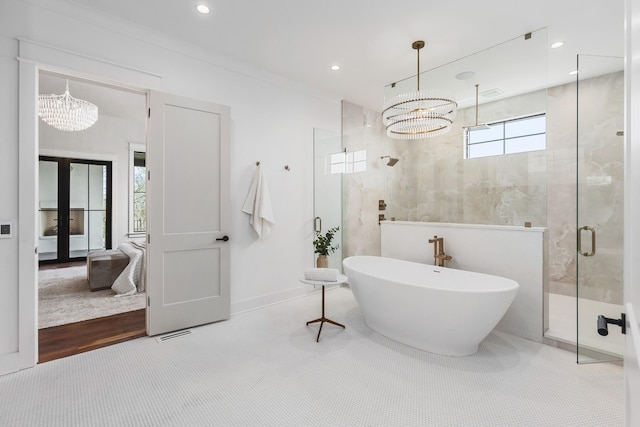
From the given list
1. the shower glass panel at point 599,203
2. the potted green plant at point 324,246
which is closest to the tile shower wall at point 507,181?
the shower glass panel at point 599,203

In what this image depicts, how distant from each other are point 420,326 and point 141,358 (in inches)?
88.2

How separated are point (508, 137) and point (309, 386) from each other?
302 cm

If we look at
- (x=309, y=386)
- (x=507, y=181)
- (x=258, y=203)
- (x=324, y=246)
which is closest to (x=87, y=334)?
(x=258, y=203)

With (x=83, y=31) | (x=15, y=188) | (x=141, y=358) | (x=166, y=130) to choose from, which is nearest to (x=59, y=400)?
(x=141, y=358)

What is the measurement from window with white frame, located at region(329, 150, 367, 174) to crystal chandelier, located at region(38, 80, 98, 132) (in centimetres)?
342

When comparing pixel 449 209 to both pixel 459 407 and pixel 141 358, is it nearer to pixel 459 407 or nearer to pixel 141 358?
pixel 459 407

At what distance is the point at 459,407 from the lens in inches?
70.1

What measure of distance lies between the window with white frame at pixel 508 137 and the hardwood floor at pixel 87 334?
3.94 metres

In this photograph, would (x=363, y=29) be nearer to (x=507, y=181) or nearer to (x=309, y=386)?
(x=507, y=181)

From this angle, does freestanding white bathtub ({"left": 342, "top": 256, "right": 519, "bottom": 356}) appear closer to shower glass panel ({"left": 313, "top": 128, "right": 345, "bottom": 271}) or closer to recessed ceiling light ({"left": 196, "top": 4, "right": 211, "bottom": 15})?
shower glass panel ({"left": 313, "top": 128, "right": 345, "bottom": 271})

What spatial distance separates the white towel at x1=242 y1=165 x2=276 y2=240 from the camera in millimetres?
3373

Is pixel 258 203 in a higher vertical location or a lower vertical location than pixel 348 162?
lower

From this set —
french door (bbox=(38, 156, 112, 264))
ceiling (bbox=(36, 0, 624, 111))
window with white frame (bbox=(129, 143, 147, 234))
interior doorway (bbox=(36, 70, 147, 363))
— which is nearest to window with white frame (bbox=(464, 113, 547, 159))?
ceiling (bbox=(36, 0, 624, 111))

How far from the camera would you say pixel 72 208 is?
6098 millimetres
